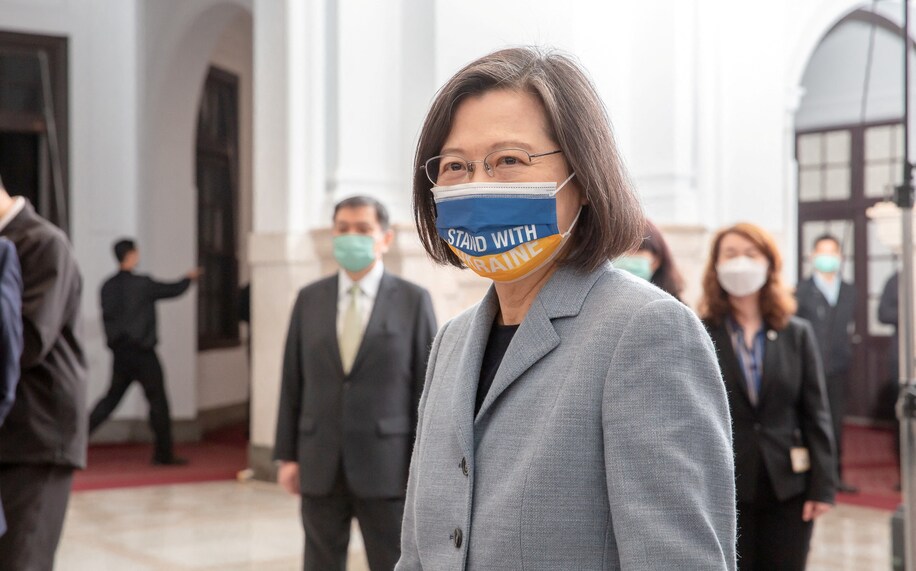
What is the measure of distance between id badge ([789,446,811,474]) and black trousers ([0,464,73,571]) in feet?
8.52

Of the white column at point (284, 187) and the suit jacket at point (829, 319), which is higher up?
the white column at point (284, 187)

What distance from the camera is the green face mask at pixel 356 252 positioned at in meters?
4.44

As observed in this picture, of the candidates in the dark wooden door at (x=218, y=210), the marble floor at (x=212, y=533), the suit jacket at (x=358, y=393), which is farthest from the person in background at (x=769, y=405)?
the dark wooden door at (x=218, y=210)

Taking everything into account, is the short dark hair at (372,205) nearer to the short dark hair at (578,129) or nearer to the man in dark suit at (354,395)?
the man in dark suit at (354,395)

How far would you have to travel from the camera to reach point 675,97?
816 centimetres

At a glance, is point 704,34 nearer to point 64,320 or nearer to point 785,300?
point 785,300

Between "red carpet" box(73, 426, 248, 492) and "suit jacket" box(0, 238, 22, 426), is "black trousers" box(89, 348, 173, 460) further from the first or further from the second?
"suit jacket" box(0, 238, 22, 426)

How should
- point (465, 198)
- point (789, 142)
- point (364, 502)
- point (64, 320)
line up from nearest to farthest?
point (465, 198) < point (64, 320) < point (364, 502) < point (789, 142)

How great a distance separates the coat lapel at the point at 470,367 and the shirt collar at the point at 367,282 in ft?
8.43

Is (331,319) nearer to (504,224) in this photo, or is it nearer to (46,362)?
(46,362)

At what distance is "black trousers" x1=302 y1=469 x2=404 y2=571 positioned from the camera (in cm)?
412

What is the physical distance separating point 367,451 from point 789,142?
270 inches

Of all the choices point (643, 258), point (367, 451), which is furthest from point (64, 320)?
point (643, 258)

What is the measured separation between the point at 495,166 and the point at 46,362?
2.59m
